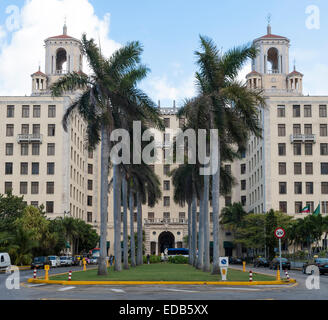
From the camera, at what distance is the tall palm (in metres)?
33.8

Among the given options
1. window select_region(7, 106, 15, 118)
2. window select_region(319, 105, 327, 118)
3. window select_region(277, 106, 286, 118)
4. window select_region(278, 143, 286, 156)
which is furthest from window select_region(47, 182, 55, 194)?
window select_region(319, 105, 327, 118)

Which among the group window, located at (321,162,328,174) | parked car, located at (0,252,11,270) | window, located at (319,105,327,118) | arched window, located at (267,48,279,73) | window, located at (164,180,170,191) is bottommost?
parked car, located at (0,252,11,270)

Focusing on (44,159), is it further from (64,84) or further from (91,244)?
(64,84)

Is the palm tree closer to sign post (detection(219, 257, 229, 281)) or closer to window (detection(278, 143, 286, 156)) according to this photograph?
sign post (detection(219, 257, 229, 281))

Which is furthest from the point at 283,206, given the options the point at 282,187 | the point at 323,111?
the point at 323,111

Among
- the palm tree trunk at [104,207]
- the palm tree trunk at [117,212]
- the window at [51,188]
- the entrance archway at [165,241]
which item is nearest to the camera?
the palm tree trunk at [104,207]

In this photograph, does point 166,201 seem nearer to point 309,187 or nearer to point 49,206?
point 49,206

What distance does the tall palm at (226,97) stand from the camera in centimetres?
3375

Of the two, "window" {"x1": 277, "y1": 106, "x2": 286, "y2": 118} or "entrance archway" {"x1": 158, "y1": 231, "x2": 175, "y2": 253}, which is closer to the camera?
"window" {"x1": 277, "y1": 106, "x2": 286, "y2": 118}

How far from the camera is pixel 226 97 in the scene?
112 ft

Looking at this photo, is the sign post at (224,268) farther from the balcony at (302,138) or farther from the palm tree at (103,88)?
the balcony at (302,138)

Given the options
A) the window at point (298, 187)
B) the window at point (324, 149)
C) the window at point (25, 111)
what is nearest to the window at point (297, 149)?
the window at point (324, 149)

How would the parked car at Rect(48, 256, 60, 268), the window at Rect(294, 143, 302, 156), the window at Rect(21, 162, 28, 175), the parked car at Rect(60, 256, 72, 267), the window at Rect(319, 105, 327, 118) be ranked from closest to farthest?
the parked car at Rect(48, 256, 60, 268)
the parked car at Rect(60, 256, 72, 267)
the window at Rect(21, 162, 28, 175)
the window at Rect(294, 143, 302, 156)
the window at Rect(319, 105, 327, 118)

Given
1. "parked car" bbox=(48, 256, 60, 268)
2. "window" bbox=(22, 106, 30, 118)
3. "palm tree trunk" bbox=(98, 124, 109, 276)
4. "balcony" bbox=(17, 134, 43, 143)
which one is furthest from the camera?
"window" bbox=(22, 106, 30, 118)
